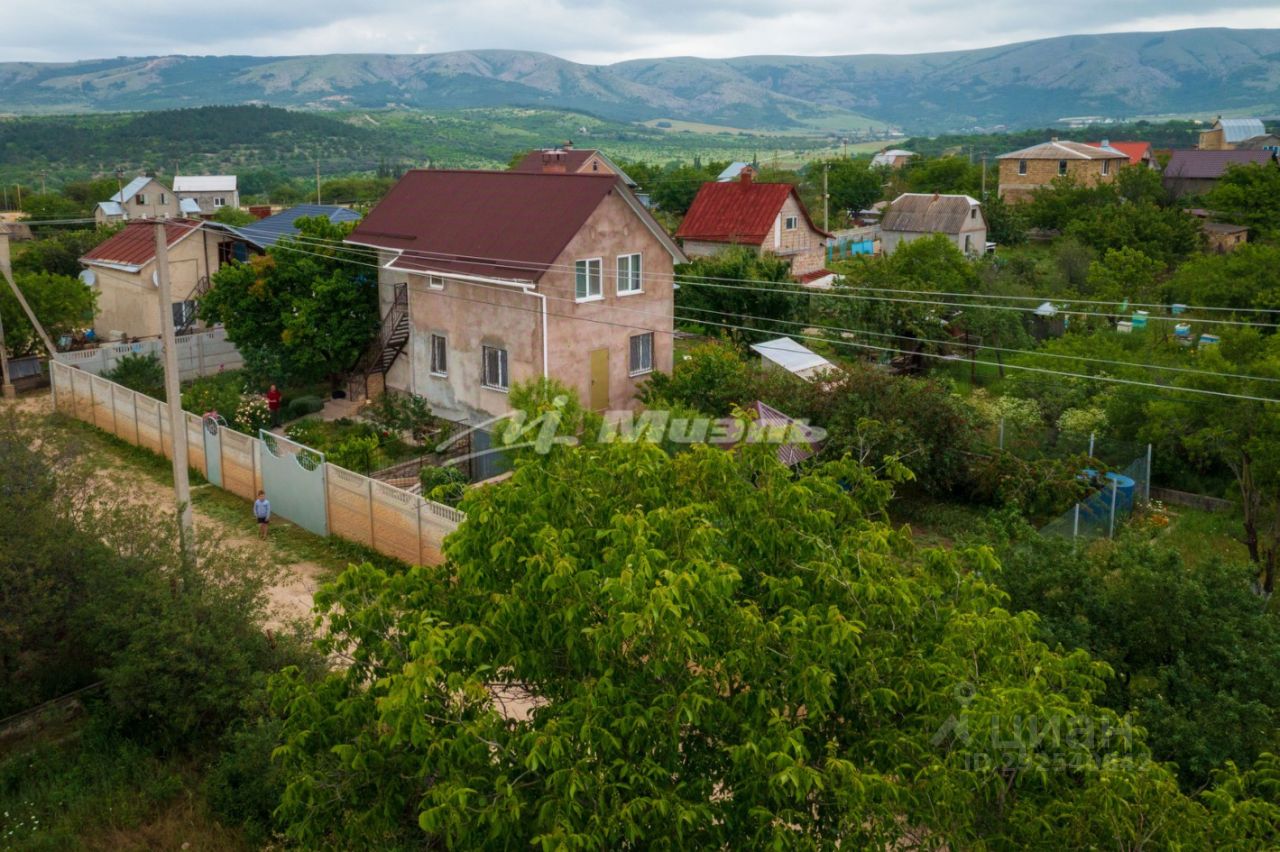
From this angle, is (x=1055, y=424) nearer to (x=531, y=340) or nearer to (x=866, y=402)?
(x=866, y=402)

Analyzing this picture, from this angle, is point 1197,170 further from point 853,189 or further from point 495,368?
point 495,368

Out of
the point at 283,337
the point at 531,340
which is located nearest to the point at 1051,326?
the point at 531,340

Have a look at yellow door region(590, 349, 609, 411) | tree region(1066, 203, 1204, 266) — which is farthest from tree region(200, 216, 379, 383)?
tree region(1066, 203, 1204, 266)

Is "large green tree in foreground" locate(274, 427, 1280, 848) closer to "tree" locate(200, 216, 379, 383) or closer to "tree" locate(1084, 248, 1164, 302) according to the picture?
"tree" locate(200, 216, 379, 383)

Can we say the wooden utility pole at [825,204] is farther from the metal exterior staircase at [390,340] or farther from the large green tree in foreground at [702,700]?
the large green tree in foreground at [702,700]

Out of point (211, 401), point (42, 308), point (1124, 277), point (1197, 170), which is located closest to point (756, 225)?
point (1124, 277)
